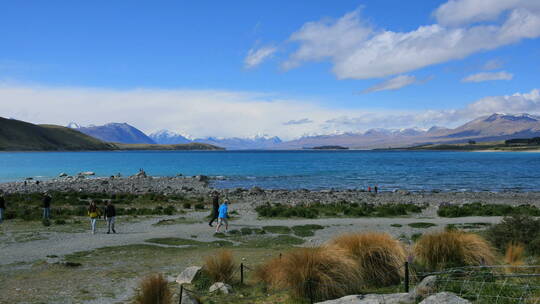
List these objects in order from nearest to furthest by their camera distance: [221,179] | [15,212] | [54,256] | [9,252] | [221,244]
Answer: [54,256] → [9,252] → [221,244] → [15,212] → [221,179]

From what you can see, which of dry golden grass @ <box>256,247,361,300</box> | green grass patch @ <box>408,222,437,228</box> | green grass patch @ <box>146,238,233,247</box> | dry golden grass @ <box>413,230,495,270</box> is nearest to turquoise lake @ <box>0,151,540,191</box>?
green grass patch @ <box>408,222,437,228</box>

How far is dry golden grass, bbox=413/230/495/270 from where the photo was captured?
1012cm

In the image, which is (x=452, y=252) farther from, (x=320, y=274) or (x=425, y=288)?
(x=320, y=274)

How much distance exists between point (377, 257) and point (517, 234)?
7227mm

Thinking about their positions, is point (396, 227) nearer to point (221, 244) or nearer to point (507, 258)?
point (221, 244)

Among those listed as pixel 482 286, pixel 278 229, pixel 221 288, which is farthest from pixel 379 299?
pixel 278 229

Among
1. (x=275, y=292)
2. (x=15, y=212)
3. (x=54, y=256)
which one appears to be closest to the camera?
(x=275, y=292)

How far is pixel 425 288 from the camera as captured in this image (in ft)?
25.3

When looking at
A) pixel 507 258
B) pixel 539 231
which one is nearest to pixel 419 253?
pixel 507 258

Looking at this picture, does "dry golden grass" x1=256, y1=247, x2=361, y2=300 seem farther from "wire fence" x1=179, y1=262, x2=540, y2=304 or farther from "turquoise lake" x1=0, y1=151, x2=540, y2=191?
"turquoise lake" x1=0, y1=151, x2=540, y2=191

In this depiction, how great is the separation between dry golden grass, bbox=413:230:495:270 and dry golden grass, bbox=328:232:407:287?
2.52 ft

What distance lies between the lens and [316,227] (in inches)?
930

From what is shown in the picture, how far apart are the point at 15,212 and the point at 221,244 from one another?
56.6ft

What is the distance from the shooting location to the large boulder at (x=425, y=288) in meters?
7.50
